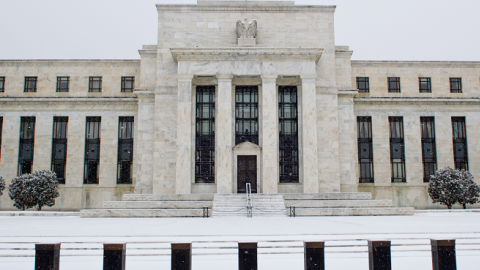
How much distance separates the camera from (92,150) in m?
38.2

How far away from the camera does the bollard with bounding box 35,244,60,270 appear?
702 cm

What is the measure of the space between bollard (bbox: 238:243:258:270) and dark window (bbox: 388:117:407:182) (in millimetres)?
33456

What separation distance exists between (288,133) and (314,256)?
27857mm

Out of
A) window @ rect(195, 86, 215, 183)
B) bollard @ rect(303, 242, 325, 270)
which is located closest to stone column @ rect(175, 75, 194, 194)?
window @ rect(195, 86, 215, 183)

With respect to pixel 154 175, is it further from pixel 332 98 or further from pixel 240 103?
pixel 332 98

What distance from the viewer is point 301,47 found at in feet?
111

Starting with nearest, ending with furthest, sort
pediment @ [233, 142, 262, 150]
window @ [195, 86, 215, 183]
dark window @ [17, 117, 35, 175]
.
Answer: pediment @ [233, 142, 262, 150]
window @ [195, 86, 215, 183]
dark window @ [17, 117, 35, 175]

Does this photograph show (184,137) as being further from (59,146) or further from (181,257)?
(181,257)

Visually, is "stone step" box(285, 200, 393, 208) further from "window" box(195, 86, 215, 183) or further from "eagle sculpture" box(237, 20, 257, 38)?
"eagle sculpture" box(237, 20, 257, 38)

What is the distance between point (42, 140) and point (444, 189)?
33.4 metres

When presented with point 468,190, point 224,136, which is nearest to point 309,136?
point 224,136

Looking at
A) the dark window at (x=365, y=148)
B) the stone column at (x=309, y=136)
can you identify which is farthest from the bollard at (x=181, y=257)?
the dark window at (x=365, y=148)

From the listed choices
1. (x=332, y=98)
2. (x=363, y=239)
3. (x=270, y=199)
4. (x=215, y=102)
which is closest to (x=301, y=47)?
(x=332, y=98)

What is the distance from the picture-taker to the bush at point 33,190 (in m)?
32.2
